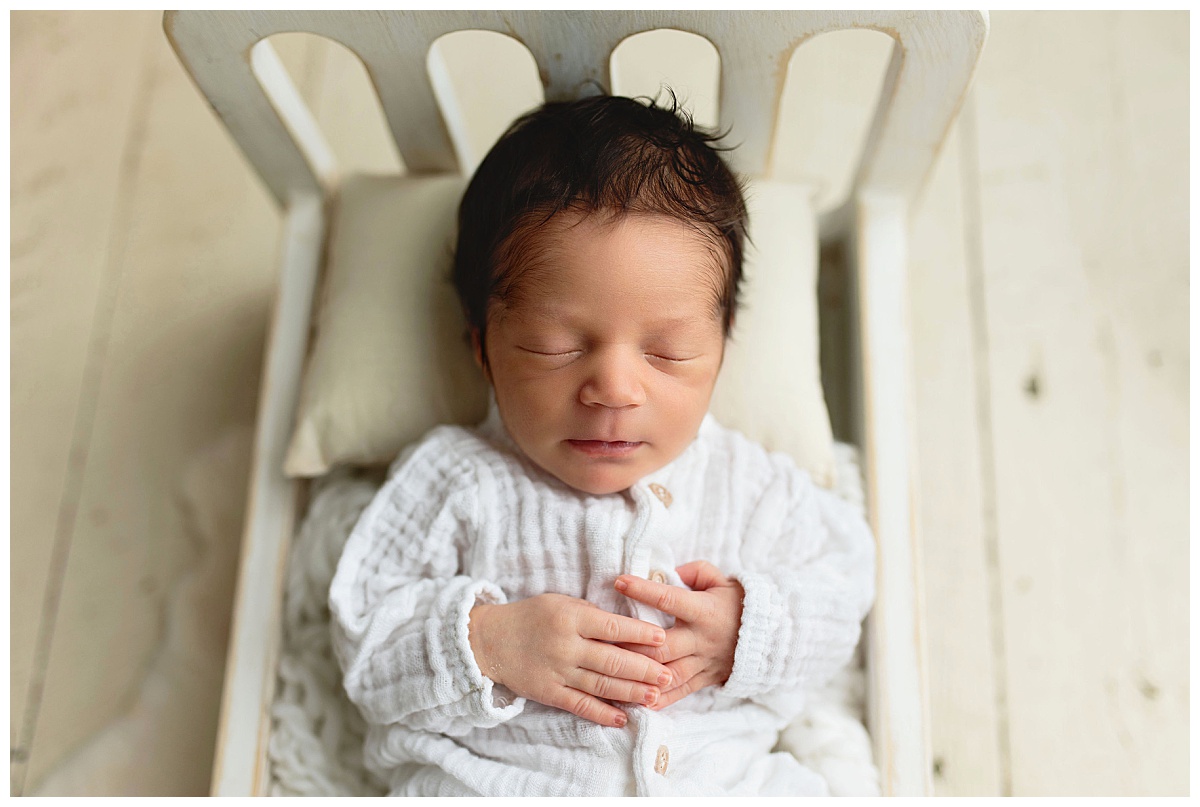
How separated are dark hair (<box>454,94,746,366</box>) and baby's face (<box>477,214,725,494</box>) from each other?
0.07 ft

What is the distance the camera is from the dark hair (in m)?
0.89

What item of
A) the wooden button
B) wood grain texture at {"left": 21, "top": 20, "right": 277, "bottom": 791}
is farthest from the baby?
wood grain texture at {"left": 21, "top": 20, "right": 277, "bottom": 791}

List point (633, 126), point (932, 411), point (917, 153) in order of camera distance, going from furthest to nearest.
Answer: point (932, 411), point (917, 153), point (633, 126)

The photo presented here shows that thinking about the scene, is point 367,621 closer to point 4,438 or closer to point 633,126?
point 633,126

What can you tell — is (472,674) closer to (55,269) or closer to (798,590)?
(798,590)

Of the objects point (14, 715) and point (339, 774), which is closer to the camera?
point (339, 774)

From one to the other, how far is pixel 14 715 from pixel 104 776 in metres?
0.18

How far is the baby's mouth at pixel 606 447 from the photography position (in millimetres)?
948

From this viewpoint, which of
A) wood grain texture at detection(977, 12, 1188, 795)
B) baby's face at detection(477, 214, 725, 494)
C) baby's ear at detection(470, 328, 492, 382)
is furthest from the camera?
wood grain texture at detection(977, 12, 1188, 795)

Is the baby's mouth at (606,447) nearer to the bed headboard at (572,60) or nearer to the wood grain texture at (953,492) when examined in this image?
the bed headboard at (572,60)

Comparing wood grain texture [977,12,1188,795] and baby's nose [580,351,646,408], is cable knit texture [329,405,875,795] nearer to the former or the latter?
baby's nose [580,351,646,408]

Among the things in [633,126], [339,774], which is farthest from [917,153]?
[339,774]

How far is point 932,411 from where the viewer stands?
149 centimetres

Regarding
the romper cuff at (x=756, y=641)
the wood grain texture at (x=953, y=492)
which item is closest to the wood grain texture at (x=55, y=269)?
the romper cuff at (x=756, y=641)
